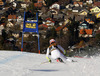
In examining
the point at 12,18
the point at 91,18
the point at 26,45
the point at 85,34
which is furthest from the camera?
the point at 12,18

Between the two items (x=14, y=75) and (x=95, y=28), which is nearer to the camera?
(x=14, y=75)

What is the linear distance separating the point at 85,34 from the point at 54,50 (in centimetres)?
5572

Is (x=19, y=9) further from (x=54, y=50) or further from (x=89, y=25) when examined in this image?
(x=54, y=50)

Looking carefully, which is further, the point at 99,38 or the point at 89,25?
the point at 89,25

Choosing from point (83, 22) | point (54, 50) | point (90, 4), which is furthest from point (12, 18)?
point (54, 50)

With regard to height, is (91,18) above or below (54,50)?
below

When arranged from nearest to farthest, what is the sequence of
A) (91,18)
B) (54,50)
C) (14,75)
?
(14,75) < (54,50) < (91,18)

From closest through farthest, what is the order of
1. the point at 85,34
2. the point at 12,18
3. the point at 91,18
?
the point at 85,34 < the point at 91,18 < the point at 12,18

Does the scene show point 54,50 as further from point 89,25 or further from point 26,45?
point 89,25

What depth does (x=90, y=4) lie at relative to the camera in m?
107

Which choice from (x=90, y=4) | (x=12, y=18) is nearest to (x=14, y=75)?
(x=12, y=18)

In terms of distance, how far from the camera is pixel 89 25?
7081 centimetres

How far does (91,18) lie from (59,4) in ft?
95.1

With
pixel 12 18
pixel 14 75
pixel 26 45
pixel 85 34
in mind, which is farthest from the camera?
pixel 12 18
